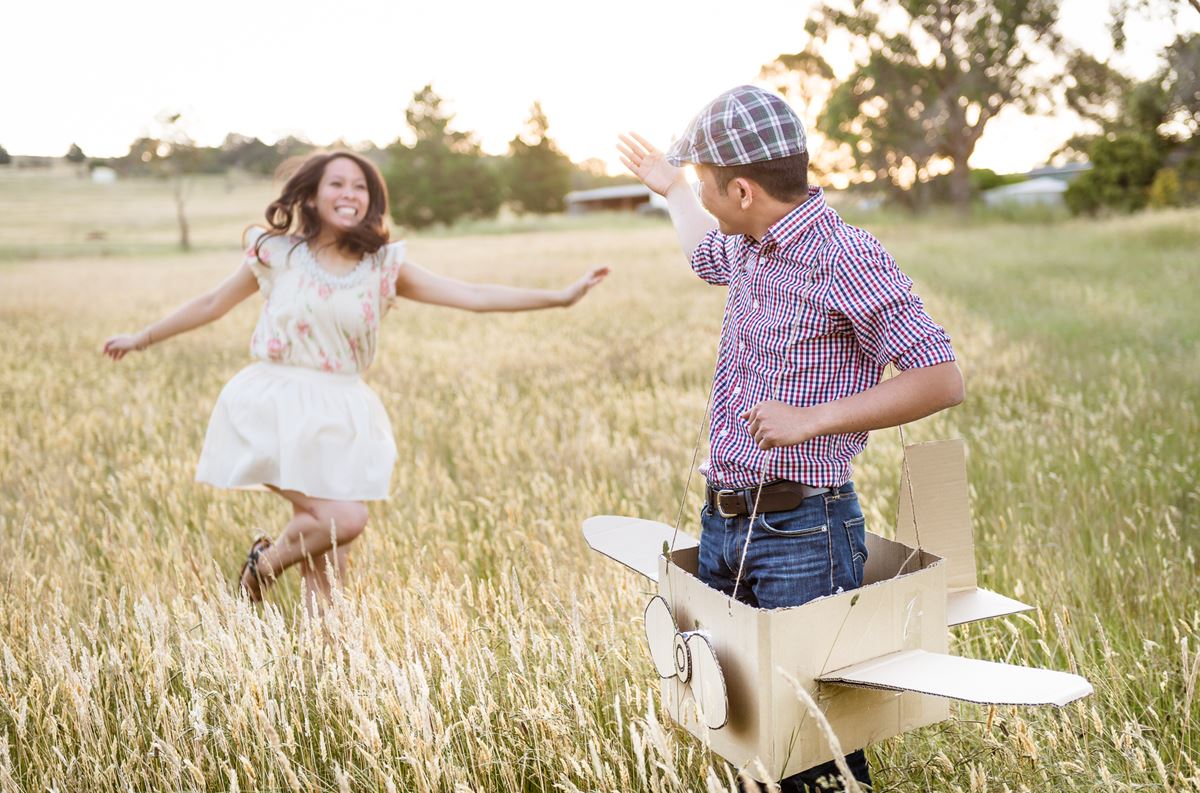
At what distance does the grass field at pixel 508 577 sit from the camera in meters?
2.46

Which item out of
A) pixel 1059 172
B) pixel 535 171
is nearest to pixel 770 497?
pixel 535 171

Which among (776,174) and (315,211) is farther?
(315,211)

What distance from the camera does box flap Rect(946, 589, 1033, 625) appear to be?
7.19 feet

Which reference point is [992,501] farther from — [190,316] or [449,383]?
[449,383]

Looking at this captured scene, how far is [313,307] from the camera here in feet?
13.0

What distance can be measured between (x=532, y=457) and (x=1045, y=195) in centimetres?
6232

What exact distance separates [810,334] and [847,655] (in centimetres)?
66

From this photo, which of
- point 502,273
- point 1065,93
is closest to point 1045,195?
point 1065,93

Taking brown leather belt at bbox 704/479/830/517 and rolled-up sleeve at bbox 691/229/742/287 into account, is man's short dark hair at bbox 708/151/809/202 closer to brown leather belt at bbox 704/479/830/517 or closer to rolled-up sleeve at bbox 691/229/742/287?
rolled-up sleeve at bbox 691/229/742/287

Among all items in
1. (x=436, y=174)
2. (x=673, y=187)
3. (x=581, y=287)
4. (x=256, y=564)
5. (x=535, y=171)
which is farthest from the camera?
(x=535, y=171)

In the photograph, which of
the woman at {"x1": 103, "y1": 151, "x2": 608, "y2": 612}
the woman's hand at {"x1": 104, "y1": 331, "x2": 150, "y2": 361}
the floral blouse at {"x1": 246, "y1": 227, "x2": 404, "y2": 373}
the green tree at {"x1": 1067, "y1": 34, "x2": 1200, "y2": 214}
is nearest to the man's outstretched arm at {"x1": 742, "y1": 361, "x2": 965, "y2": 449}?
the woman at {"x1": 103, "y1": 151, "x2": 608, "y2": 612}

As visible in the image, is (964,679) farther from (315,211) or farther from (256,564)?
(315,211)

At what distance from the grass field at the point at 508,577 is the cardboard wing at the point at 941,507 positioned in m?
0.36

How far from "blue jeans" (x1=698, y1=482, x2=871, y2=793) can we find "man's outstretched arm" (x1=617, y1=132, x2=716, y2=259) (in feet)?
2.81
